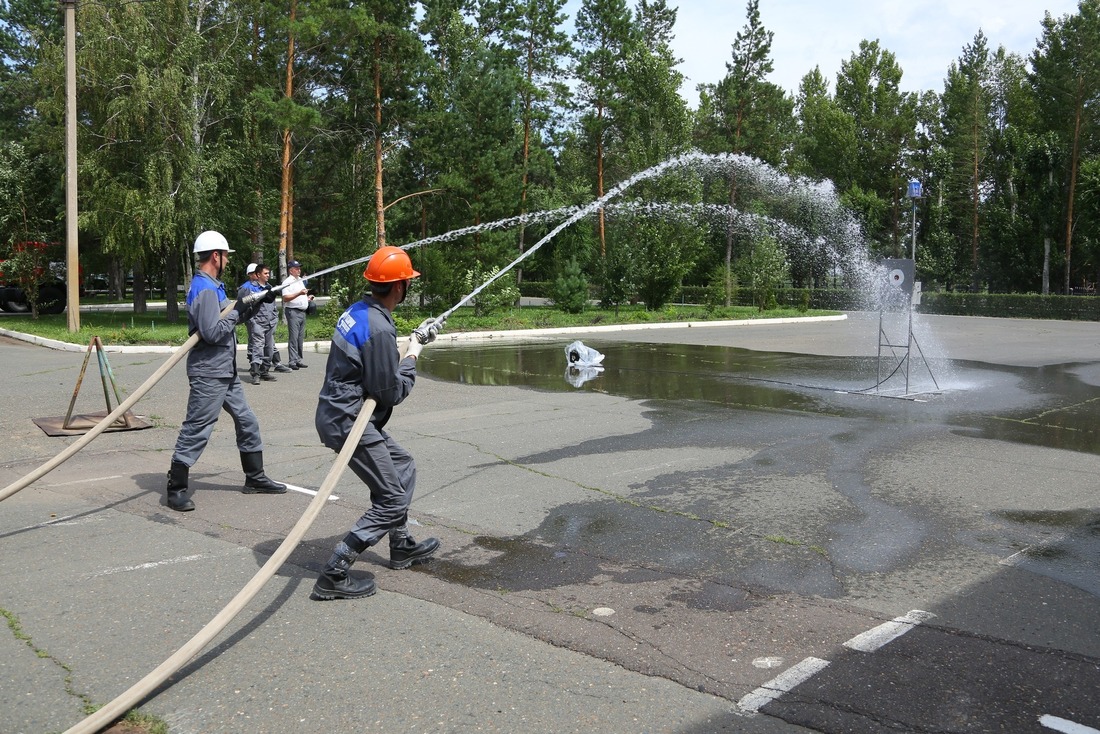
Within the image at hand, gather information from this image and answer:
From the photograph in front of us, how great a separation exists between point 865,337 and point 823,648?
23.7 m

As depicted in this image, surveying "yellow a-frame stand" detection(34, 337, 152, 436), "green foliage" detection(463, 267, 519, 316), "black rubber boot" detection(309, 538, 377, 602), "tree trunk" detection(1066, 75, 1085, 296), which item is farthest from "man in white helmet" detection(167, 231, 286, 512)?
"tree trunk" detection(1066, 75, 1085, 296)

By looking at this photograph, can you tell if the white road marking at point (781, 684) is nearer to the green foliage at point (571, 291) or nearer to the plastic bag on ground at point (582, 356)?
the plastic bag on ground at point (582, 356)

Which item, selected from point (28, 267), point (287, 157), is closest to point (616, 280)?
point (287, 157)

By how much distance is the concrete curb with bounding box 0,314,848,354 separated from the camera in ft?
62.6

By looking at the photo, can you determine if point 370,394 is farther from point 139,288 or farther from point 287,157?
point 139,288

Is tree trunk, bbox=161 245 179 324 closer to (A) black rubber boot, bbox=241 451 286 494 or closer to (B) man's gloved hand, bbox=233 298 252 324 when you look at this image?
(A) black rubber boot, bbox=241 451 286 494

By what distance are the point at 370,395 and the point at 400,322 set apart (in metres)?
21.3

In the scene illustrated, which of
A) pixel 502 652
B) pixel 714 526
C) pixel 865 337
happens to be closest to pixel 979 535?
pixel 714 526

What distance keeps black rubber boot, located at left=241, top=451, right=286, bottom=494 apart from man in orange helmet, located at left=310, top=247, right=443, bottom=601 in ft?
7.78

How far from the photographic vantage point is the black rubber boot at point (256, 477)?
280 inches

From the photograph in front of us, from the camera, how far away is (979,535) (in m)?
6.02

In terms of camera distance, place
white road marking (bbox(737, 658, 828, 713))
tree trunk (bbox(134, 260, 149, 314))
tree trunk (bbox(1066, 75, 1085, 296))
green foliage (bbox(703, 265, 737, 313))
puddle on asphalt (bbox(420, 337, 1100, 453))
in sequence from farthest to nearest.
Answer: tree trunk (bbox(1066, 75, 1085, 296)) → green foliage (bbox(703, 265, 737, 313)) → tree trunk (bbox(134, 260, 149, 314)) → puddle on asphalt (bbox(420, 337, 1100, 453)) → white road marking (bbox(737, 658, 828, 713))

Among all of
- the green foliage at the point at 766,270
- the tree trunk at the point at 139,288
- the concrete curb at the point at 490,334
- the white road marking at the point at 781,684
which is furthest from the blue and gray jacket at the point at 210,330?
the green foliage at the point at 766,270

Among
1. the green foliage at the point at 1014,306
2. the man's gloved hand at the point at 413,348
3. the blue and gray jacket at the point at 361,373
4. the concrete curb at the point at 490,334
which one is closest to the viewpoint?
the blue and gray jacket at the point at 361,373
